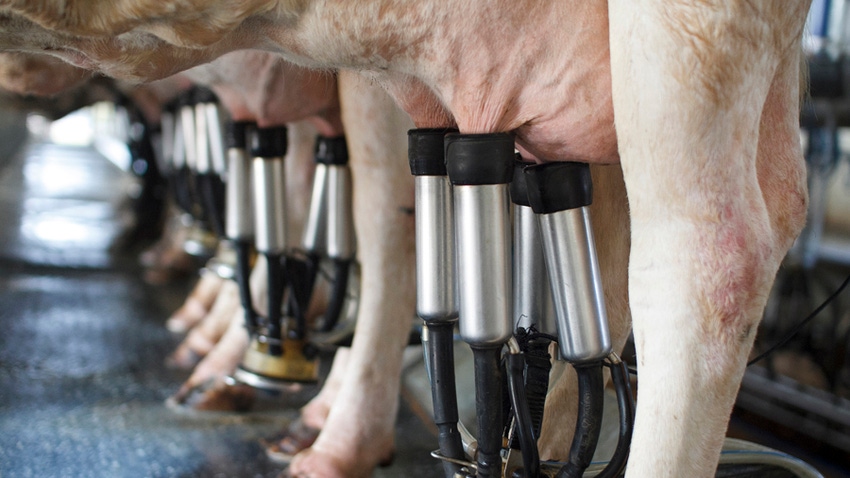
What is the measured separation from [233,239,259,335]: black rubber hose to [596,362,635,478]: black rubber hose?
0.85m

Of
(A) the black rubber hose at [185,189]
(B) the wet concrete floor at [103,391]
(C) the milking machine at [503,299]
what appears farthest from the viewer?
(A) the black rubber hose at [185,189]

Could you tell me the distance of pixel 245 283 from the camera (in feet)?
4.97

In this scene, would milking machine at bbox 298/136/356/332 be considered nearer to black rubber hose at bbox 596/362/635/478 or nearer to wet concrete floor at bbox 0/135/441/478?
wet concrete floor at bbox 0/135/441/478

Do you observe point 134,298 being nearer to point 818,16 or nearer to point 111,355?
point 111,355

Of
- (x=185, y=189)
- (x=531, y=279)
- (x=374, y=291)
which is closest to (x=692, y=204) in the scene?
(x=531, y=279)

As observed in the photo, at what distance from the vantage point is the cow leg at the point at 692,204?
669mm

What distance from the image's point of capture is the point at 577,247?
795mm

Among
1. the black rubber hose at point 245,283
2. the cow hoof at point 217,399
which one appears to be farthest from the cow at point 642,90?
the cow hoof at point 217,399

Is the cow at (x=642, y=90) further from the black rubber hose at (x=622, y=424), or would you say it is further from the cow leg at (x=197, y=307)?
the cow leg at (x=197, y=307)

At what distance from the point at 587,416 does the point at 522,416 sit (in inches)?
2.6

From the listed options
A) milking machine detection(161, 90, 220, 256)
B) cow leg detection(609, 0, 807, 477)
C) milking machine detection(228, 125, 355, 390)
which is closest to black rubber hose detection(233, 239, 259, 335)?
milking machine detection(228, 125, 355, 390)

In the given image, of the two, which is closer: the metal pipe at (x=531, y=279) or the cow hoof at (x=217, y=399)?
the metal pipe at (x=531, y=279)

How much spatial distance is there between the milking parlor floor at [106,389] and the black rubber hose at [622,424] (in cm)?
52

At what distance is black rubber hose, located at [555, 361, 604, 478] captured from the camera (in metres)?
0.81
